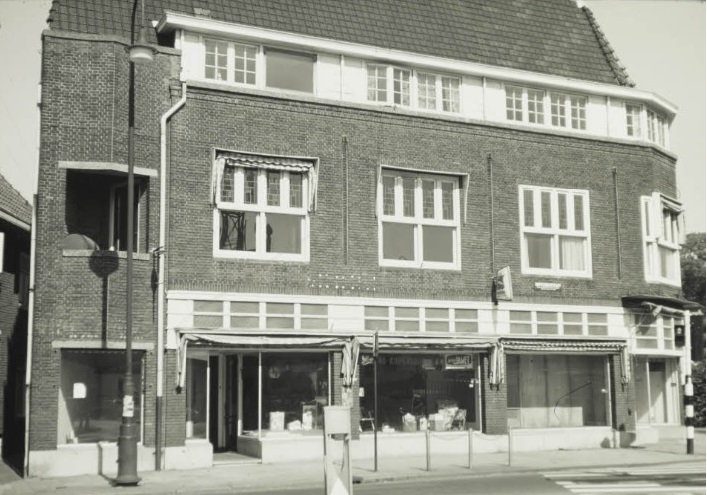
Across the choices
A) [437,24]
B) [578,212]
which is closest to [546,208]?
[578,212]

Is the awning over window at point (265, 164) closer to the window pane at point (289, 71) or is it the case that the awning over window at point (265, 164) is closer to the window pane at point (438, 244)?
the window pane at point (289, 71)

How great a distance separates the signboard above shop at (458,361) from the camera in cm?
2602

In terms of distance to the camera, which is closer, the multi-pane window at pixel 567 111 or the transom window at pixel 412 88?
the transom window at pixel 412 88

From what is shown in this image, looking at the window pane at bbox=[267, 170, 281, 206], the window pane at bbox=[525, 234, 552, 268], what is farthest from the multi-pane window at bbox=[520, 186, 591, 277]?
the window pane at bbox=[267, 170, 281, 206]

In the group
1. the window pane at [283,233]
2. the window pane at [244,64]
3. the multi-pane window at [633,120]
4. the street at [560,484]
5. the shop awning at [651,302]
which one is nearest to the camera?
the street at [560,484]

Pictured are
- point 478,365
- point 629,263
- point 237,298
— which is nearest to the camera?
point 237,298

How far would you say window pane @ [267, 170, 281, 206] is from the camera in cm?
2416

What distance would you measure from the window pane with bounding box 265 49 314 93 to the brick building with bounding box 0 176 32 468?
10060 millimetres

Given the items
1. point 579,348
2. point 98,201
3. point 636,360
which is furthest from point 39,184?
point 636,360

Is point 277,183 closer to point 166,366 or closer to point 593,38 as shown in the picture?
point 166,366

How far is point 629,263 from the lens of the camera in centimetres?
2872

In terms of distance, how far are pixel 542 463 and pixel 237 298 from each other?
8349 mm

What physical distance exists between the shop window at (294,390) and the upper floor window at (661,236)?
36.6 feet

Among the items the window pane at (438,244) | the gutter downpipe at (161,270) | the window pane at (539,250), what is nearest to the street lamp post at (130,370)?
the gutter downpipe at (161,270)
